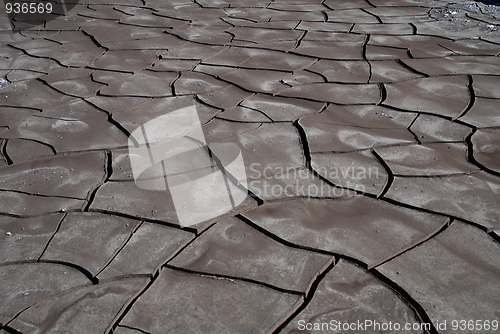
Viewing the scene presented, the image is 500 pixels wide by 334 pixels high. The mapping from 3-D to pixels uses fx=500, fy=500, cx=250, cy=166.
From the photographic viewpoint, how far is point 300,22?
16.6 ft

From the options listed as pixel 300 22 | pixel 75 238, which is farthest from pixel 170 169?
pixel 300 22

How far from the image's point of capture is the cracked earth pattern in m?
1.85

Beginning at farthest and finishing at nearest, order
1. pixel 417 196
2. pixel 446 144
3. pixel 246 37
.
Answer: pixel 246 37, pixel 446 144, pixel 417 196

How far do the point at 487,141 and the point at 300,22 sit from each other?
8.81ft

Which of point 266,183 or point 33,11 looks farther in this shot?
point 33,11

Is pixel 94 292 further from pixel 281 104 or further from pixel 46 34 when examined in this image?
pixel 46 34

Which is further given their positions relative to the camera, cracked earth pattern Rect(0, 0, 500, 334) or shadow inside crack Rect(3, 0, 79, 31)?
shadow inside crack Rect(3, 0, 79, 31)

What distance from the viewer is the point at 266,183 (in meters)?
2.55

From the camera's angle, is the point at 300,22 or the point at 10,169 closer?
the point at 10,169

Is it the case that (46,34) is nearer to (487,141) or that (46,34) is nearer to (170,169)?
(170,169)

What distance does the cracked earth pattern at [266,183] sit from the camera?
6.08ft

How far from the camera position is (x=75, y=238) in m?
2.20

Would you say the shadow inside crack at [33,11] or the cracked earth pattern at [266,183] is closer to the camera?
the cracked earth pattern at [266,183]

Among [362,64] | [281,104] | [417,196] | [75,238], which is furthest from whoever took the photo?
[362,64]
